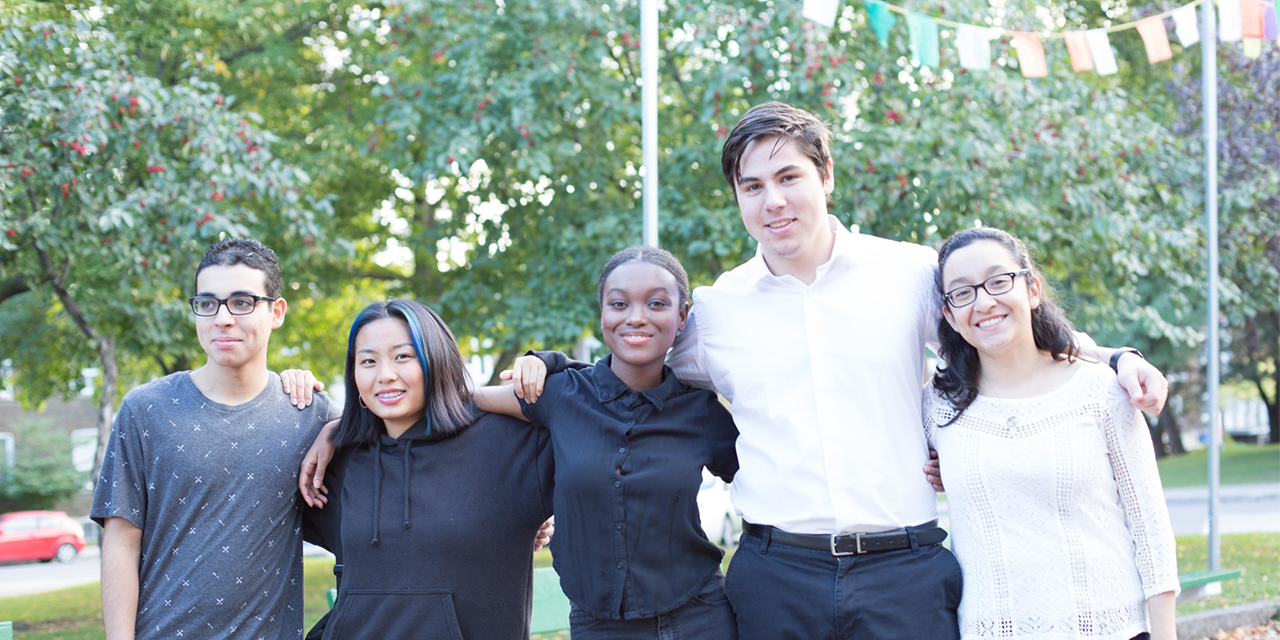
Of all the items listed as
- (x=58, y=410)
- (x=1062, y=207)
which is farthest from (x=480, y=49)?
(x=58, y=410)

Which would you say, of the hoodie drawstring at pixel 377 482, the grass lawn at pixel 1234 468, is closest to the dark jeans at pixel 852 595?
the hoodie drawstring at pixel 377 482

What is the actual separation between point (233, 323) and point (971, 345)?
7.26 feet

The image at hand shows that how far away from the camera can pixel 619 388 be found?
3.21m

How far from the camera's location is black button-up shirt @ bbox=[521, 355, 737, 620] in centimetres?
299

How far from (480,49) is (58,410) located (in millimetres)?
29005

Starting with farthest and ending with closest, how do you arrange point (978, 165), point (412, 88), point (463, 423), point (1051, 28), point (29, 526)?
point (29, 526)
point (1051, 28)
point (412, 88)
point (978, 165)
point (463, 423)

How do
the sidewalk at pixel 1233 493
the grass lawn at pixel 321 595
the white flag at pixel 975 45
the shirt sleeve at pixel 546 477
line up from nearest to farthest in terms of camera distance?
the shirt sleeve at pixel 546 477 < the white flag at pixel 975 45 < the grass lawn at pixel 321 595 < the sidewalk at pixel 1233 493

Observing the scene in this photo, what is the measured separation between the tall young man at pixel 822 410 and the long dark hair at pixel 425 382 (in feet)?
2.71

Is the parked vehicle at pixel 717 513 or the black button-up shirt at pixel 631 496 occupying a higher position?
the black button-up shirt at pixel 631 496

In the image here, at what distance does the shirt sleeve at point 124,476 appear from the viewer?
3041 mm

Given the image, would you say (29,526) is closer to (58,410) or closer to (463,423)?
(58,410)

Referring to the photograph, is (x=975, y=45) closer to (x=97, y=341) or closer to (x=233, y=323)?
(x=233, y=323)

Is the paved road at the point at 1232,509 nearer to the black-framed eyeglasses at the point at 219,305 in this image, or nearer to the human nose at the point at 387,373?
the human nose at the point at 387,373

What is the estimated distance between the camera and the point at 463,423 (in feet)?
10.8
